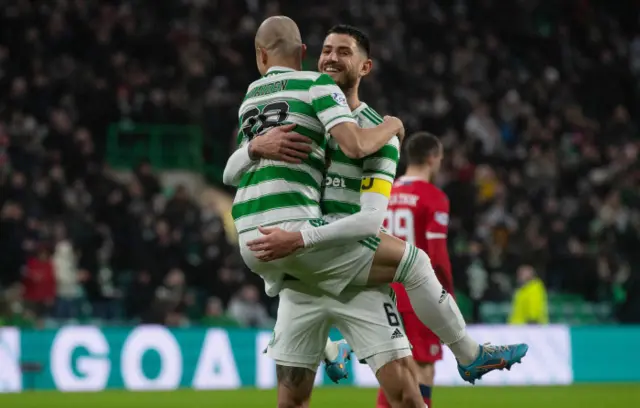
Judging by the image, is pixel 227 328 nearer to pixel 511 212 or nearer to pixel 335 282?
pixel 511 212

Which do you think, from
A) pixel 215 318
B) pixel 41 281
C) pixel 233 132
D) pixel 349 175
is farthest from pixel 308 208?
pixel 233 132

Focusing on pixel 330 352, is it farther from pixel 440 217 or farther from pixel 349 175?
pixel 440 217

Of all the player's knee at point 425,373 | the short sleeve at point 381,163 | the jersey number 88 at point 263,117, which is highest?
the jersey number 88 at point 263,117

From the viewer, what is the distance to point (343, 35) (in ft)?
19.1

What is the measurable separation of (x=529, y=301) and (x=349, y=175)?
10.9 metres

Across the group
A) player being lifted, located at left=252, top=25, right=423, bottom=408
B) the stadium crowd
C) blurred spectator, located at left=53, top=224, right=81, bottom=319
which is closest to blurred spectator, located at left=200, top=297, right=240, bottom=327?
the stadium crowd

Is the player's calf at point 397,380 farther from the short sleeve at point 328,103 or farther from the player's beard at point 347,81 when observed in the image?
the player's beard at point 347,81

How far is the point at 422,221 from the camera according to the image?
7.59 metres

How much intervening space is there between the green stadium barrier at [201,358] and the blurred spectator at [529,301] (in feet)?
2.86

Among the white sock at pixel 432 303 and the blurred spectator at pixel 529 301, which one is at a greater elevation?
the white sock at pixel 432 303

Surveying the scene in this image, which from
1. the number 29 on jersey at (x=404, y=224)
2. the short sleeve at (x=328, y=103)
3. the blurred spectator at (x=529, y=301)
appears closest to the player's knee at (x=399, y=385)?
the short sleeve at (x=328, y=103)

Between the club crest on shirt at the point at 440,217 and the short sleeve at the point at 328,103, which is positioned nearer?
the short sleeve at the point at 328,103

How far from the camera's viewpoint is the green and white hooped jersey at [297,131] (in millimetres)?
5332

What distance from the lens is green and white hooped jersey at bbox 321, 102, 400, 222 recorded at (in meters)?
5.48
